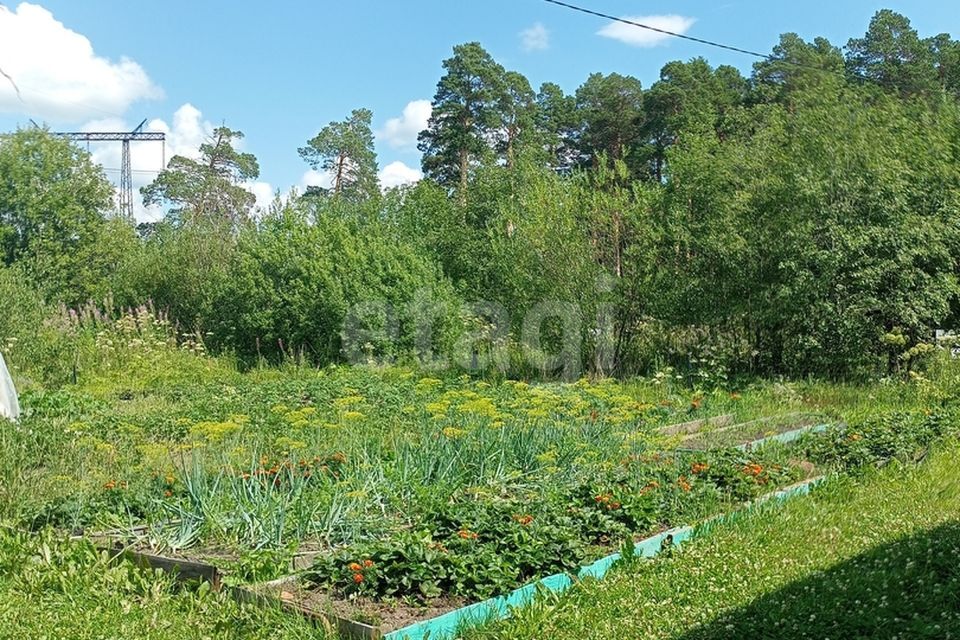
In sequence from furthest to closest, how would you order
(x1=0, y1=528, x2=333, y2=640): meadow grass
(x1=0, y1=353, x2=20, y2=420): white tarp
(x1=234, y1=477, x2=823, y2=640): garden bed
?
(x1=0, y1=353, x2=20, y2=420): white tarp
(x1=0, y1=528, x2=333, y2=640): meadow grass
(x1=234, y1=477, x2=823, y2=640): garden bed

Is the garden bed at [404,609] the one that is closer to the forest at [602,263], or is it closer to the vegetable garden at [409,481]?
the vegetable garden at [409,481]

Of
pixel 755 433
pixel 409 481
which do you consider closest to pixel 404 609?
pixel 409 481

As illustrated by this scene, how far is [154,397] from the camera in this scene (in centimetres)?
1192

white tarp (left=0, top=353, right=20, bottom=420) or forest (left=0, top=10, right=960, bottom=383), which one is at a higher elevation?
forest (left=0, top=10, right=960, bottom=383)

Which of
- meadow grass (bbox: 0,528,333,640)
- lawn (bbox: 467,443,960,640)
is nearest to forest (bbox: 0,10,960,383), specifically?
lawn (bbox: 467,443,960,640)

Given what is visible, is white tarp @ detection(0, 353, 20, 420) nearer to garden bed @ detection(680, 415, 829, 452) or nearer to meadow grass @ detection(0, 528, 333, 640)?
meadow grass @ detection(0, 528, 333, 640)

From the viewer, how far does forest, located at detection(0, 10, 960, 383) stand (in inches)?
479

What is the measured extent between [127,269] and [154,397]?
13.3m

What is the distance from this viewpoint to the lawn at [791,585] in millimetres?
3988

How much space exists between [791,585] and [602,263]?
10250 millimetres

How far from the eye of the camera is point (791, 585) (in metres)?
4.48

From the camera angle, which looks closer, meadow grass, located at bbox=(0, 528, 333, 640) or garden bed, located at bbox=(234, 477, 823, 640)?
garden bed, located at bbox=(234, 477, 823, 640)

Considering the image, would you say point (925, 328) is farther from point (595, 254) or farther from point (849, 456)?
point (849, 456)

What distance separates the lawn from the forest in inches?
262
